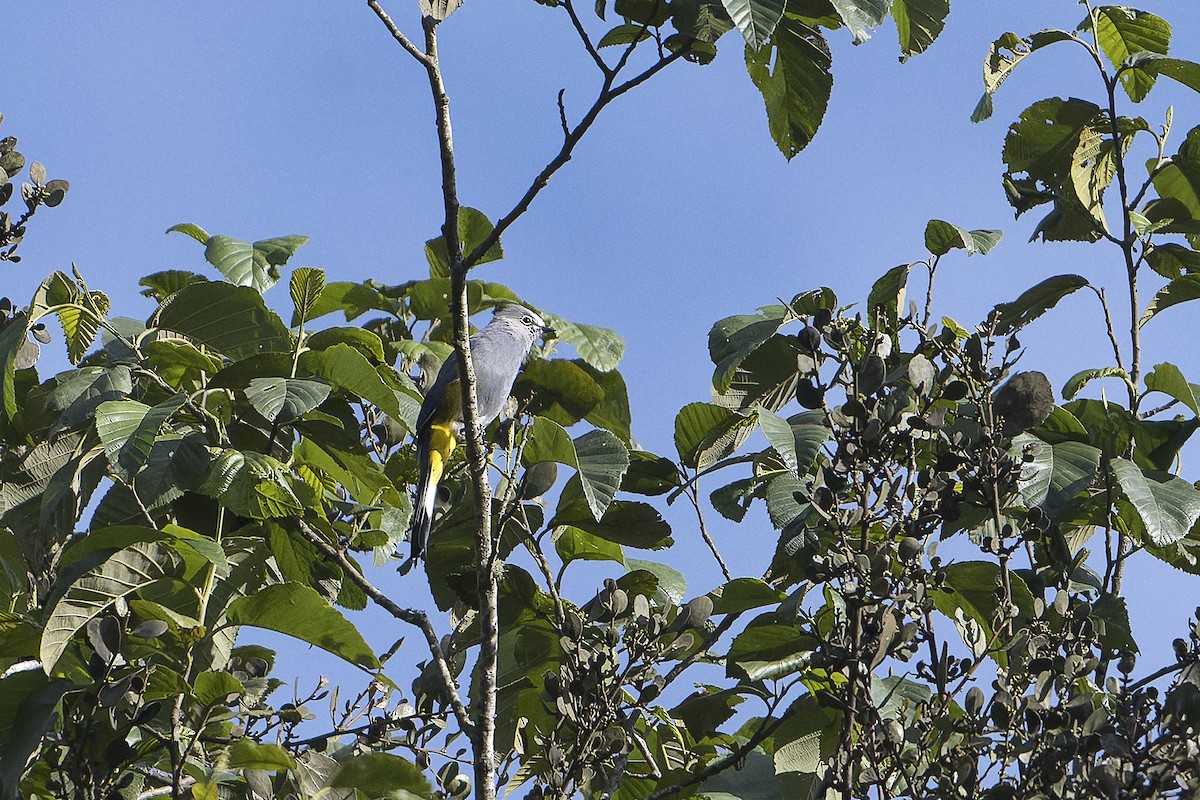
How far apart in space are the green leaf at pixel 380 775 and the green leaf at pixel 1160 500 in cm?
161

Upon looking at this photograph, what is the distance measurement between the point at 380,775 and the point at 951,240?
1.95 meters

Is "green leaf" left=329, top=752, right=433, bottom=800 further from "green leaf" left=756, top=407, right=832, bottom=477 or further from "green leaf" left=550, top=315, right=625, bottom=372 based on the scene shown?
"green leaf" left=550, top=315, right=625, bottom=372

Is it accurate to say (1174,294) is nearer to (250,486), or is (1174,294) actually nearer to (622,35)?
(622,35)

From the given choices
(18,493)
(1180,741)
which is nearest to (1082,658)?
(1180,741)

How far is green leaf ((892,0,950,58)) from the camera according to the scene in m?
2.43

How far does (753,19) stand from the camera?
2.03m

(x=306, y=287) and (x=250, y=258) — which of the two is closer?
(x=306, y=287)

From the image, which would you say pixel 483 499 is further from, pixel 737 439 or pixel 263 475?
pixel 737 439

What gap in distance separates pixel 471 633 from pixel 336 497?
0.53 meters

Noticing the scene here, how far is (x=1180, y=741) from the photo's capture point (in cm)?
192

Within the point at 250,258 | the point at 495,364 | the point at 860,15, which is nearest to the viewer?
the point at 860,15


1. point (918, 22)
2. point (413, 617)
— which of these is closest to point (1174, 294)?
point (918, 22)

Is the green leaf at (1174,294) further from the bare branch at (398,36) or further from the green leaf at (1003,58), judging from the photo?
the bare branch at (398,36)

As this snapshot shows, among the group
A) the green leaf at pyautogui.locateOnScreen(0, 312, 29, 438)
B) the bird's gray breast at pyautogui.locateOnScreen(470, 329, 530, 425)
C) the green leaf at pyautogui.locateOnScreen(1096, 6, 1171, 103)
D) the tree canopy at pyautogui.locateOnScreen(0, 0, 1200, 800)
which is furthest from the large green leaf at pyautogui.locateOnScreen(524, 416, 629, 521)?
the bird's gray breast at pyautogui.locateOnScreen(470, 329, 530, 425)
